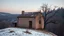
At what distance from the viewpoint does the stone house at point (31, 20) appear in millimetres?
4297

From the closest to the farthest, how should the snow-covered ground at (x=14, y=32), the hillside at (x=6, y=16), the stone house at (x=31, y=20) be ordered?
the snow-covered ground at (x=14, y=32), the hillside at (x=6, y=16), the stone house at (x=31, y=20)

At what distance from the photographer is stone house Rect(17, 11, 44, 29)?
430 centimetres

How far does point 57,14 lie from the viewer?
5.15 m

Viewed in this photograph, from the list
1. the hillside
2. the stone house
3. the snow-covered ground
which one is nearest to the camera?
the snow-covered ground

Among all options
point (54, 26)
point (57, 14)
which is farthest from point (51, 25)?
point (57, 14)

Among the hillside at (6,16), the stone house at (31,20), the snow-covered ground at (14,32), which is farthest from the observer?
the stone house at (31,20)

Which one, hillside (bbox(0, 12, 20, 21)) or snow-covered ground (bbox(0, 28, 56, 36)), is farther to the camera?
hillside (bbox(0, 12, 20, 21))

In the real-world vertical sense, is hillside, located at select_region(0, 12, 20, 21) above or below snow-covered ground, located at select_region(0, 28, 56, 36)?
above

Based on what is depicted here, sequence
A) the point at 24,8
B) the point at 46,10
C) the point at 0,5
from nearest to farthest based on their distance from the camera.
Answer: the point at 0,5
the point at 24,8
the point at 46,10

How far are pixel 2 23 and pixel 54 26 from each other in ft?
6.81

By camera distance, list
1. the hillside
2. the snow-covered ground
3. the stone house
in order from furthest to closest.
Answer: the stone house < the hillside < the snow-covered ground

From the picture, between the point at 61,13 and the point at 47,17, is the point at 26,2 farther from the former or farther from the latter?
the point at 61,13

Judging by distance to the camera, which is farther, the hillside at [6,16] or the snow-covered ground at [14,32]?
the hillside at [6,16]

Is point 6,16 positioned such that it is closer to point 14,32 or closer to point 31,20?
point 14,32
